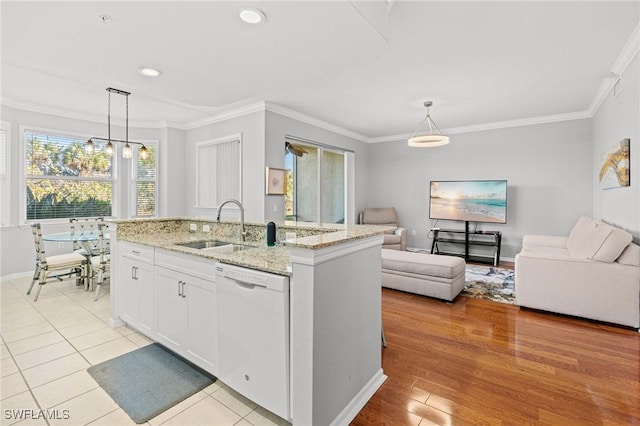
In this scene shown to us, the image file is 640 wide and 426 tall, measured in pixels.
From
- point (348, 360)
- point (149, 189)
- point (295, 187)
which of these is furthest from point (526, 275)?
point (149, 189)

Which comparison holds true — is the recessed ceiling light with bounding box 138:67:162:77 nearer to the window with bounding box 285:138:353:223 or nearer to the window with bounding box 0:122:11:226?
the window with bounding box 285:138:353:223

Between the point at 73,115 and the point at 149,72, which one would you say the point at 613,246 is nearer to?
the point at 149,72

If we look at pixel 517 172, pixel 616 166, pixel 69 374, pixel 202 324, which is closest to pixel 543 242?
pixel 616 166

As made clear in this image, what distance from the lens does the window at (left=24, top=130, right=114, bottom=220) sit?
4762 millimetres

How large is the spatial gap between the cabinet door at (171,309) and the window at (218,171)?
265 cm

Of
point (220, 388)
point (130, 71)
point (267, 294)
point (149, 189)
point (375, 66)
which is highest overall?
point (375, 66)

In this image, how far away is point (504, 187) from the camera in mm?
5633

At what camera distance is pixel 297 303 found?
1.54 meters

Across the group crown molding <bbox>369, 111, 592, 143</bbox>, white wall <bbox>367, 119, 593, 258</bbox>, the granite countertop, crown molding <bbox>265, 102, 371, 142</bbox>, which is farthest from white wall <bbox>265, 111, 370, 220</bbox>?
crown molding <bbox>369, 111, 592, 143</bbox>

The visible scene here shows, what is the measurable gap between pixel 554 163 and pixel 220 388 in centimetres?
621

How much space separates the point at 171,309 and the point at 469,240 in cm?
553

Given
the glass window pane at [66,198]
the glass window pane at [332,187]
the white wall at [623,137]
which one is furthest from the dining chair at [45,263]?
the white wall at [623,137]

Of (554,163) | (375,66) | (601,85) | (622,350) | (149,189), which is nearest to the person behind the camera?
(622,350)

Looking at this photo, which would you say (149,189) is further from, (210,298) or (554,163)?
(554,163)
